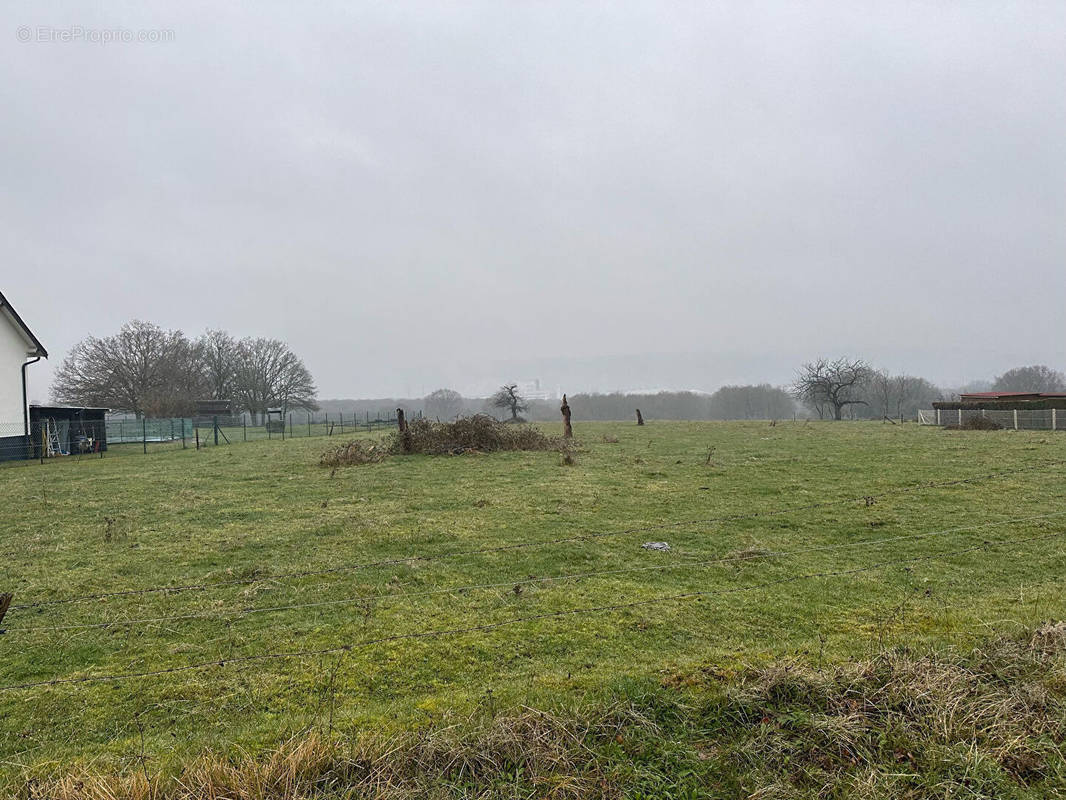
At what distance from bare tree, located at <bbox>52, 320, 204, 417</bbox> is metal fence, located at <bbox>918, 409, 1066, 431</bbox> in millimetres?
56205

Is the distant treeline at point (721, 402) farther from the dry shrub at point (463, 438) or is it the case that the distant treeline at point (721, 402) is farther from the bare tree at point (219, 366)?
the dry shrub at point (463, 438)

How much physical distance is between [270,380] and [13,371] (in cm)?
4594

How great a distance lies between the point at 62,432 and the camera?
2558 centimetres

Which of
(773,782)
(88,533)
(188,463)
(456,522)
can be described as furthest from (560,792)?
(188,463)

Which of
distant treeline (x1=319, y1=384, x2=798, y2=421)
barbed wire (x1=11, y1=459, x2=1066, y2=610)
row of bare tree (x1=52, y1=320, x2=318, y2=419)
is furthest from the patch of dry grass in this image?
distant treeline (x1=319, y1=384, x2=798, y2=421)

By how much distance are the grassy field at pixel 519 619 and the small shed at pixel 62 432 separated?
15.0 metres

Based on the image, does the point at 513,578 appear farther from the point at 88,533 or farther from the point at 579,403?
the point at 579,403

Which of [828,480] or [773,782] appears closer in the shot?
[773,782]

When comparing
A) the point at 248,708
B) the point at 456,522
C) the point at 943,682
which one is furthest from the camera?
the point at 456,522

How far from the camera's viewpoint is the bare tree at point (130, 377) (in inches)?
1938

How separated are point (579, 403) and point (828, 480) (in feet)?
292

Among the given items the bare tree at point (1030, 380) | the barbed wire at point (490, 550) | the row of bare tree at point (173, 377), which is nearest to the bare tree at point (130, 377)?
the row of bare tree at point (173, 377)

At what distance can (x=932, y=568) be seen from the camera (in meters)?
6.44

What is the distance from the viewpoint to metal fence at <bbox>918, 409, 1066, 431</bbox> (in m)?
32.0
